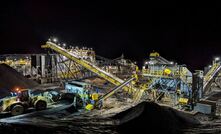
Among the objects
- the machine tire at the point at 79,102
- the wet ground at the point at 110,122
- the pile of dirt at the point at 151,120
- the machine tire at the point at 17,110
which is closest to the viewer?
the pile of dirt at the point at 151,120

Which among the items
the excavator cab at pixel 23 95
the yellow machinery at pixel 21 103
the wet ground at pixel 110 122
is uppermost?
the excavator cab at pixel 23 95

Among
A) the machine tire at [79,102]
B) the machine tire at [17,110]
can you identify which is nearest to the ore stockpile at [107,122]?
the machine tire at [17,110]

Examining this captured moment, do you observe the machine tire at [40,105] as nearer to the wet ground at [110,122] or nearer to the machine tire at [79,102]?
the wet ground at [110,122]

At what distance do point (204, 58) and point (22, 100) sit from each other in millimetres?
91531

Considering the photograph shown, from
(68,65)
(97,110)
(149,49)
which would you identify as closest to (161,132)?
(97,110)

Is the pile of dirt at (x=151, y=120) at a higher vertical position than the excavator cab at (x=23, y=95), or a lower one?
lower

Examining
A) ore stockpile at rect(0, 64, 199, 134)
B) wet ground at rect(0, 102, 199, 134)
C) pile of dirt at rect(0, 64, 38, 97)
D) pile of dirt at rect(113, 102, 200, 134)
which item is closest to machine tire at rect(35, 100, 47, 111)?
ore stockpile at rect(0, 64, 199, 134)

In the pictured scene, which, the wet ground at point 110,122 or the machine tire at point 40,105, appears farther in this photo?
the machine tire at point 40,105

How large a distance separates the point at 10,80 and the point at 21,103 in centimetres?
887

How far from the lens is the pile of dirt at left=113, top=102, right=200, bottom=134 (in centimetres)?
1296

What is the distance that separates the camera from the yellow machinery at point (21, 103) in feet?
54.1

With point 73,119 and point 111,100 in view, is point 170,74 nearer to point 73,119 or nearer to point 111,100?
point 111,100

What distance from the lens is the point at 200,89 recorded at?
1962cm

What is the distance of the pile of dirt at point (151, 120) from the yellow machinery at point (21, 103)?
6378 millimetres
